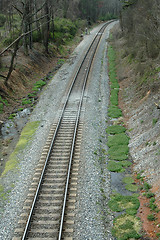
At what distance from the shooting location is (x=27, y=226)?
1018cm

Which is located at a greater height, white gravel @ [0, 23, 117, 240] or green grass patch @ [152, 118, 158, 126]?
green grass patch @ [152, 118, 158, 126]

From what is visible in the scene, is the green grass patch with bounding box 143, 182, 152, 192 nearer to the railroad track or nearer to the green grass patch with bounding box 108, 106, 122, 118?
the railroad track

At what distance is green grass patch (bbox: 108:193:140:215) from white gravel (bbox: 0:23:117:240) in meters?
0.51

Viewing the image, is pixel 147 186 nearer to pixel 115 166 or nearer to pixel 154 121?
pixel 115 166

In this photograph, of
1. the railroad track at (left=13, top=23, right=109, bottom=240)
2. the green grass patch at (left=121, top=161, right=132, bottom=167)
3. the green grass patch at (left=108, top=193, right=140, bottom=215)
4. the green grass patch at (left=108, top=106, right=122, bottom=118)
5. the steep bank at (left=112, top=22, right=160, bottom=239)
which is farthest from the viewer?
the green grass patch at (left=108, top=106, right=122, bottom=118)

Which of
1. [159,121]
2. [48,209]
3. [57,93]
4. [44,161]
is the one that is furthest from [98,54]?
[48,209]

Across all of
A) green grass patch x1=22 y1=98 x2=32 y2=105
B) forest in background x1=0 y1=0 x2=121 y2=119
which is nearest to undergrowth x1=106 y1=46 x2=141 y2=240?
green grass patch x1=22 y1=98 x2=32 y2=105

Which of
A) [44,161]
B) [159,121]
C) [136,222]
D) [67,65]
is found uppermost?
[67,65]

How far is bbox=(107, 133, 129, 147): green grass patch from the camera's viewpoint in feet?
55.5

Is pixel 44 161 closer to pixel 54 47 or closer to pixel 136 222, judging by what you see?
pixel 136 222

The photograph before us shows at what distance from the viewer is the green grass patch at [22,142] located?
585 inches

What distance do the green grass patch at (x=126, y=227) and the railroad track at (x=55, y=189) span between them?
175 centimetres

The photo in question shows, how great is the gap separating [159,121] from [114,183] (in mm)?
5128

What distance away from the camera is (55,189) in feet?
40.8
